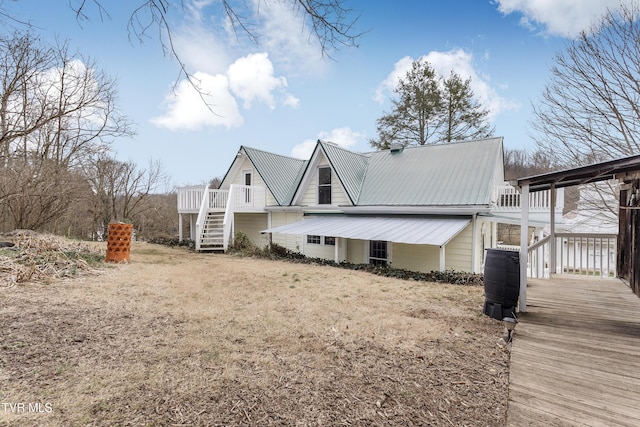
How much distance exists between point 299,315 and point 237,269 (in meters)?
5.15

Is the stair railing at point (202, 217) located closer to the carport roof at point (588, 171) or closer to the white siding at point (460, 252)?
the white siding at point (460, 252)

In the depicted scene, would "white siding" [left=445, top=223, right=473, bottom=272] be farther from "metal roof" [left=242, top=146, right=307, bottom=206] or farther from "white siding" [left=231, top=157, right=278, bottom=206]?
"white siding" [left=231, top=157, right=278, bottom=206]

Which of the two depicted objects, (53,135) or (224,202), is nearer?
(53,135)

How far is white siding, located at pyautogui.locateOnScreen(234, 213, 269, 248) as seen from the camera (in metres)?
16.5

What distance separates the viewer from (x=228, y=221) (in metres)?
15.1

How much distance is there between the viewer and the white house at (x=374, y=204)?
10641mm

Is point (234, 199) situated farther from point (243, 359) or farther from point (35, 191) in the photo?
point (243, 359)

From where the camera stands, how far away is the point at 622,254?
276 inches

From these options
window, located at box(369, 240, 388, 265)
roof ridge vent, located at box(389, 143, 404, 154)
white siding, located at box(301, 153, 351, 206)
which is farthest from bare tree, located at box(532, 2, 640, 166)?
white siding, located at box(301, 153, 351, 206)

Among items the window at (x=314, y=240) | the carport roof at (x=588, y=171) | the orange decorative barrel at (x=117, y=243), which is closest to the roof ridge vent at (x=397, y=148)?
the window at (x=314, y=240)

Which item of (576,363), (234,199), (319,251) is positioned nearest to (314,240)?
(319,251)

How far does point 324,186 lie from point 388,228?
14.5 ft

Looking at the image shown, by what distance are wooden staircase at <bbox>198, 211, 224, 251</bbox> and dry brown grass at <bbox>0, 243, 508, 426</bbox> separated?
328 inches

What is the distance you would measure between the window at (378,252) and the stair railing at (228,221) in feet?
22.8
